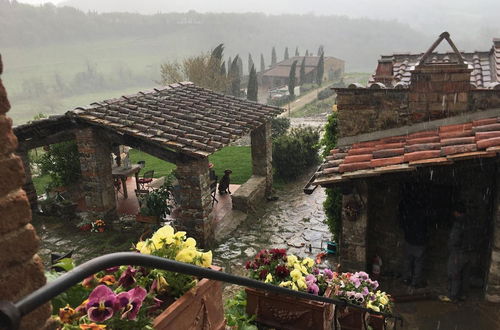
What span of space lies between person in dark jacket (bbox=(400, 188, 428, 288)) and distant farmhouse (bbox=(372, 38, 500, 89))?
2.44m

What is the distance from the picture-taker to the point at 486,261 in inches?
281

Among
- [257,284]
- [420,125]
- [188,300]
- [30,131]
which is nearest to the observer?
[257,284]

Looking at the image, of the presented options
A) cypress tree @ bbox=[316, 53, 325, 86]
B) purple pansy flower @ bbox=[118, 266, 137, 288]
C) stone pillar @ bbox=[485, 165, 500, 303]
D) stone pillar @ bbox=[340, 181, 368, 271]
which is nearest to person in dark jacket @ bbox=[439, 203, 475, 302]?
stone pillar @ bbox=[485, 165, 500, 303]

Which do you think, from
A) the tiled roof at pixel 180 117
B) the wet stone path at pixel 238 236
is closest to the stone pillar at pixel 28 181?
the wet stone path at pixel 238 236

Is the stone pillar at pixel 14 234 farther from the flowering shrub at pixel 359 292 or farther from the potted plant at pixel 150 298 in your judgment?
the flowering shrub at pixel 359 292

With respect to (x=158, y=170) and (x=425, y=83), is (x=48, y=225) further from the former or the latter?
(x=425, y=83)

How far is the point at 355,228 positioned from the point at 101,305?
6002 millimetres

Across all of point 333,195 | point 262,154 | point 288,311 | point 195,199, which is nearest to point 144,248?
point 288,311

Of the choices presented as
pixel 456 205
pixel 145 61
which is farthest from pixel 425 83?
pixel 145 61

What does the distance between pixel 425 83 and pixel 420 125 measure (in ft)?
2.44

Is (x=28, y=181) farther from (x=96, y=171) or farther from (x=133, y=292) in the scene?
(x=133, y=292)

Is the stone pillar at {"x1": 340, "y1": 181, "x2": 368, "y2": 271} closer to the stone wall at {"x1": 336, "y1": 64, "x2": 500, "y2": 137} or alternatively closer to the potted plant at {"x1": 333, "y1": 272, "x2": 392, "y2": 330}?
the stone wall at {"x1": 336, "y1": 64, "x2": 500, "y2": 137}

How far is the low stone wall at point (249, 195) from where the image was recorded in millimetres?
11555

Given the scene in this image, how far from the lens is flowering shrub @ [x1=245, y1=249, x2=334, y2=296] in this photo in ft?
12.0
